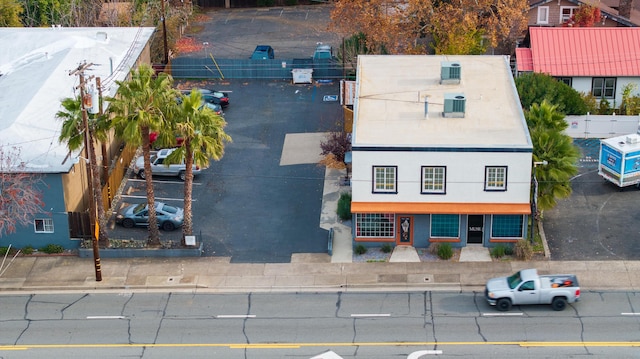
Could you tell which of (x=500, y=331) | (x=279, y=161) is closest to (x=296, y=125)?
(x=279, y=161)

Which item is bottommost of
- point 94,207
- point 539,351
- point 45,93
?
point 539,351

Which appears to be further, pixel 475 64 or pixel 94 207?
pixel 475 64

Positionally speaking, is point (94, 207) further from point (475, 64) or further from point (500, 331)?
point (475, 64)

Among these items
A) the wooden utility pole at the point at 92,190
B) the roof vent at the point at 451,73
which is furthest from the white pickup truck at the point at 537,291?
the wooden utility pole at the point at 92,190

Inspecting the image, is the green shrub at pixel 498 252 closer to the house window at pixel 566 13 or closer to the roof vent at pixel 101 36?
the house window at pixel 566 13

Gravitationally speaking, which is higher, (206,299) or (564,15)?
(564,15)

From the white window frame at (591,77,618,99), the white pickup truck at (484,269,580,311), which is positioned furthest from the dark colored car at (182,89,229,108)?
the white pickup truck at (484,269,580,311)

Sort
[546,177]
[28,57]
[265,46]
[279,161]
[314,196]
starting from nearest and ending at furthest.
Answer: [546,177], [314,196], [279,161], [28,57], [265,46]
